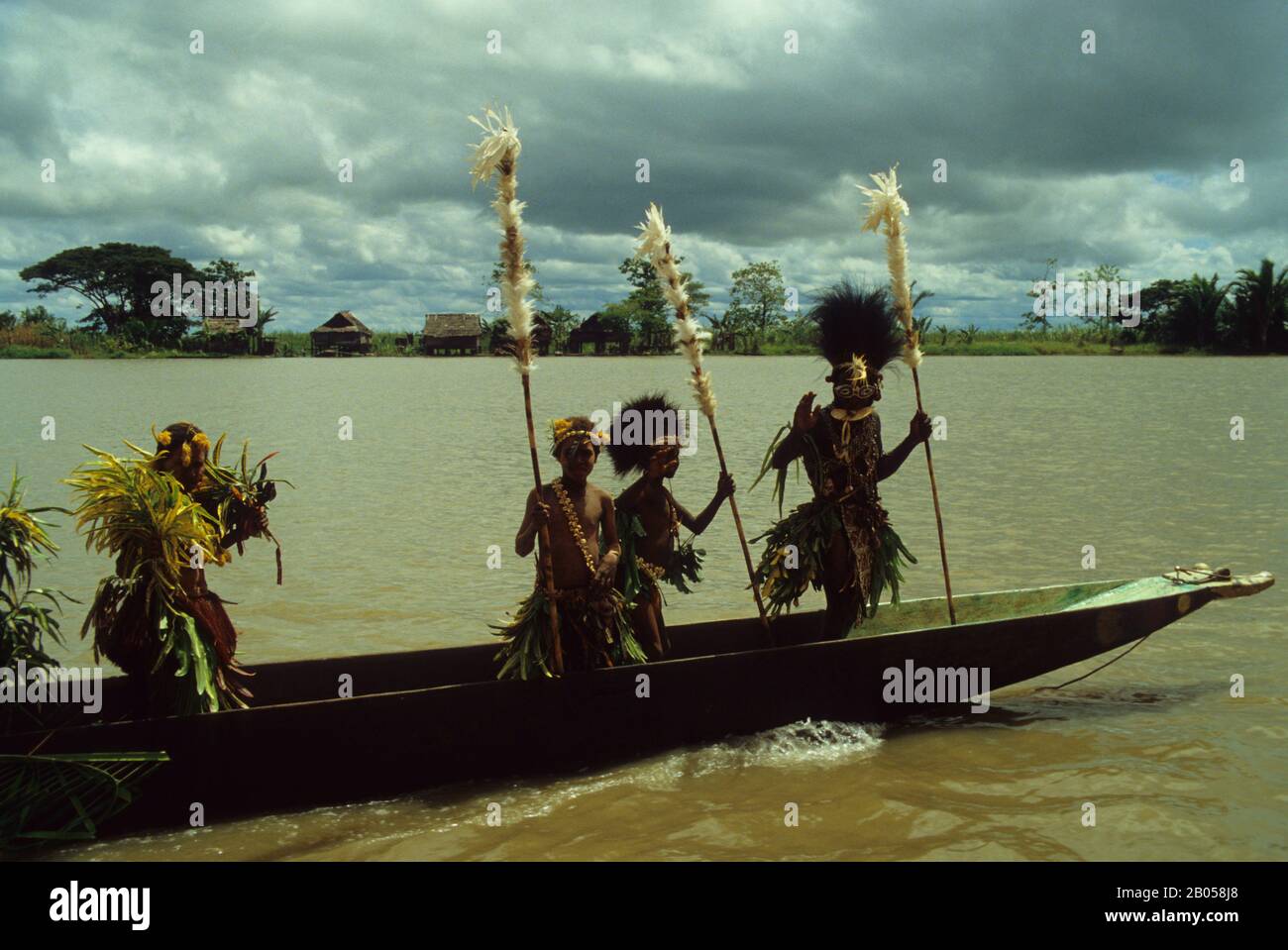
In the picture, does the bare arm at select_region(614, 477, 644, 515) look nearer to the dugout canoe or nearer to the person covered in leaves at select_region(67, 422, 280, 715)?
the dugout canoe

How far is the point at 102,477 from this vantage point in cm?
431

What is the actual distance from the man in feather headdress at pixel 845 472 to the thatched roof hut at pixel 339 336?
241 feet

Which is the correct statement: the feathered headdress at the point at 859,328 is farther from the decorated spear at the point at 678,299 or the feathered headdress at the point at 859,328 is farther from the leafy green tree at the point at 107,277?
the leafy green tree at the point at 107,277

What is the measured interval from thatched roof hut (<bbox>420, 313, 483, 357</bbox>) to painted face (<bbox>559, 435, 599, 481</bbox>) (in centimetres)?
6718

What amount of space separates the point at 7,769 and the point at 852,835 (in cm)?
348

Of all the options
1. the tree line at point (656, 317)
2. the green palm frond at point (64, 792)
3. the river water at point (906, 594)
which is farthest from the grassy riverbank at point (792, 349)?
the green palm frond at point (64, 792)

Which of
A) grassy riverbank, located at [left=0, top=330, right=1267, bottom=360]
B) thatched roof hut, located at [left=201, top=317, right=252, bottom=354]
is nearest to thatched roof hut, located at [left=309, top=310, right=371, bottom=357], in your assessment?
grassy riverbank, located at [left=0, top=330, right=1267, bottom=360]

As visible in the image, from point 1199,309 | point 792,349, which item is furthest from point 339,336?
point 1199,309

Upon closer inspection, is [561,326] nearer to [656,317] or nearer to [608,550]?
[656,317]

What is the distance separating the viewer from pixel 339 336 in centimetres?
7544

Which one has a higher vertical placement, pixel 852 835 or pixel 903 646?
pixel 903 646

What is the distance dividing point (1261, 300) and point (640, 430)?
60.6 m

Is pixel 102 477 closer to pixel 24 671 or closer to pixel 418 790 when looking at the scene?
pixel 24 671

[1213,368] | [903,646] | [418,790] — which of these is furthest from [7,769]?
[1213,368]
